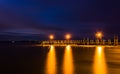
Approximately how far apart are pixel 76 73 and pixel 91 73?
1474 millimetres

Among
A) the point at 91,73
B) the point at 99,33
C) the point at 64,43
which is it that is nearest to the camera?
the point at 91,73

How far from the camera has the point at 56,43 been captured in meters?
129

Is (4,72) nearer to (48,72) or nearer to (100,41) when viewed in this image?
(48,72)

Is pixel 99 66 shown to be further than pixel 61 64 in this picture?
No

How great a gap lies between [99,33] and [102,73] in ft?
306

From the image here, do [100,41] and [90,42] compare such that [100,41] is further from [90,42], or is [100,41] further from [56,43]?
[56,43]

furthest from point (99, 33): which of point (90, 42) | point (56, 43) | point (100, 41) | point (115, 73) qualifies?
point (115, 73)

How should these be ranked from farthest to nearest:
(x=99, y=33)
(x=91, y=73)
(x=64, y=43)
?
1. (x=64, y=43)
2. (x=99, y=33)
3. (x=91, y=73)

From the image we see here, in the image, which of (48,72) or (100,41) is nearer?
(48,72)

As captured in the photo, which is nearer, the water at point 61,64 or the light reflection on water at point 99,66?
the light reflection on water at point 99,66

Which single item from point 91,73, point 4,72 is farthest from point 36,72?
point 91,73

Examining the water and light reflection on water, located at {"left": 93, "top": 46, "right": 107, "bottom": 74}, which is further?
the water

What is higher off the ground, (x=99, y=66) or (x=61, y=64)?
(x=61, y=64)

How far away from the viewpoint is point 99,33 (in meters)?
118
